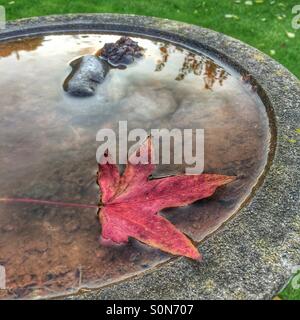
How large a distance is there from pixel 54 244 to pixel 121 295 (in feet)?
1.38

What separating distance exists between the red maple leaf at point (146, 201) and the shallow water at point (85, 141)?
96 mm

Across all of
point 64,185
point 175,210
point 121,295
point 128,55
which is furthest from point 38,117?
point 121,295

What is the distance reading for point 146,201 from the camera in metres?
1.87

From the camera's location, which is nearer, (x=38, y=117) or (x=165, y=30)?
(x=38, y=117)

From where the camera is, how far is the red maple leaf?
1771 mm

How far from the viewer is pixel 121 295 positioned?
168 centimetres

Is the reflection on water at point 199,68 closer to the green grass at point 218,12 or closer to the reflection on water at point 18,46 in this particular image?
the reflection on water at point 18,46

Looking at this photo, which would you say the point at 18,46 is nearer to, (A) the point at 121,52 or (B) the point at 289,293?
(A) the point at 121,52

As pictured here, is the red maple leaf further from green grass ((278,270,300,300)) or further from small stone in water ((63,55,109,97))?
small stone in water ((63,55,109,97))

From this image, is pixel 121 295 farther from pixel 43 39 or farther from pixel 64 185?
pixel 43 39

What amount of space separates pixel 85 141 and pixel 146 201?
0.72m
